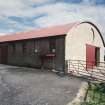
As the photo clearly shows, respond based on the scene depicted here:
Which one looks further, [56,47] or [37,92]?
[56,47]

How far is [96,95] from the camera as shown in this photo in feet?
37.4

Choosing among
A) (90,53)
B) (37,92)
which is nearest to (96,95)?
(37,92)

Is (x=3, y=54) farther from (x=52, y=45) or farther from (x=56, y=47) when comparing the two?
(x=56, y=47)

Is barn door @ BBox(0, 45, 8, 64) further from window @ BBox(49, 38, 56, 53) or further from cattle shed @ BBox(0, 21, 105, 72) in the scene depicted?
window @ BBox(49, 38, 56, 53)

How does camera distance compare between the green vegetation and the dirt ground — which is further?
the green vegetation

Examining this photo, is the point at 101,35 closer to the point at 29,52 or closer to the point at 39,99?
the point at 29,52

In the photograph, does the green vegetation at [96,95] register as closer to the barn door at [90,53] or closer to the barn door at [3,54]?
the barn door at [90,53]

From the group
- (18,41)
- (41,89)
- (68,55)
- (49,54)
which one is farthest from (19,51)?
(41,89)

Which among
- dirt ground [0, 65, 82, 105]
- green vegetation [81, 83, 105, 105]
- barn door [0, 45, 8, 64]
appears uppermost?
barn door [0, 45, 8, 64]

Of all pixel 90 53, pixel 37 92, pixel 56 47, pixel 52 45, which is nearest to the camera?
pixel 37 92

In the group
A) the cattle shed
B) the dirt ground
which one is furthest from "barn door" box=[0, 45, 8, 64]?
the dirt ground

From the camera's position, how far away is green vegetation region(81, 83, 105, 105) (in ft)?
33.0

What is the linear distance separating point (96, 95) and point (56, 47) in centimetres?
935

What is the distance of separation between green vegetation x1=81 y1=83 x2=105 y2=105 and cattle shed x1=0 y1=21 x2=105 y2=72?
16.0 ft
